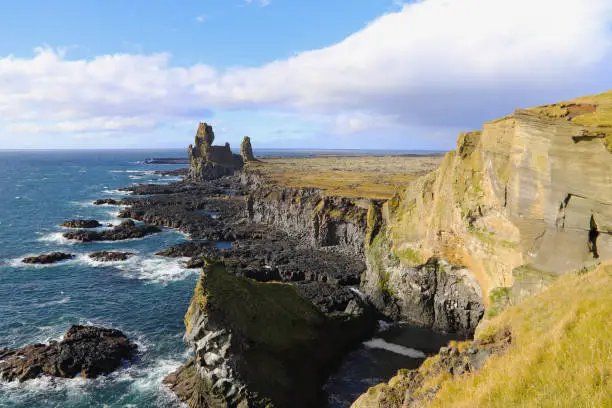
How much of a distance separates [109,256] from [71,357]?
3258 centimetres

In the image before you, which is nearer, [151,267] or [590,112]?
[590,112]

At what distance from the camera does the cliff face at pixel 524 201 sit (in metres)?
23.5

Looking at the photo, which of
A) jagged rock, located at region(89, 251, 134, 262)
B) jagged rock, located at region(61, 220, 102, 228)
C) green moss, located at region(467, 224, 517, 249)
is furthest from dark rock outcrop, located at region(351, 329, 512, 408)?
jagged rock, located at region(61, 220, 102, 228)

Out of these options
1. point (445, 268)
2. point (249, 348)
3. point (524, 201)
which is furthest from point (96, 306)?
point (524, 201)

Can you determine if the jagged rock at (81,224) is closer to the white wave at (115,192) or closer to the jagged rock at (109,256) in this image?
the jagged rock at (109,256)

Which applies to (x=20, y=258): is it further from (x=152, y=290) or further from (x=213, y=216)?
(x=213, y=216)

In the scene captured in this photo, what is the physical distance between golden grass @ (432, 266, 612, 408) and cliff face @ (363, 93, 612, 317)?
29.3 feet

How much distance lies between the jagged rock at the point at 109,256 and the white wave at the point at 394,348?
44.2 m

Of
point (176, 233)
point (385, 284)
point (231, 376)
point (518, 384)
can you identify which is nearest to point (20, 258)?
point (176, 233)

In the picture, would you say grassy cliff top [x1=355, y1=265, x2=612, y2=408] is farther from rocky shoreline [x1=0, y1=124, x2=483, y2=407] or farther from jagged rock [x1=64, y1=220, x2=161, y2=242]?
jagged rock [x1=64, y1=220, x2=161, y2=242]

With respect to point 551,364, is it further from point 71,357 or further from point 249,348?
point 71,357

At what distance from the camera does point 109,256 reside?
61.1m

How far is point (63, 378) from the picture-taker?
30047 mm

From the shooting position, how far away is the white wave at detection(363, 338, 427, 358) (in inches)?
1346
